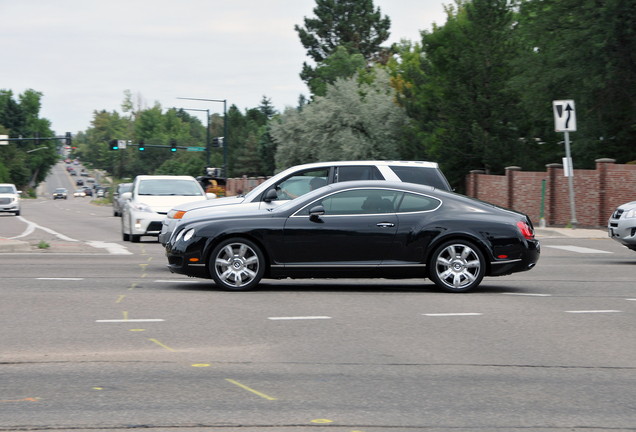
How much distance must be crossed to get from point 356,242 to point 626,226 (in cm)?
678

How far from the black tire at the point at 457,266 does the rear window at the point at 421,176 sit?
2733 mm

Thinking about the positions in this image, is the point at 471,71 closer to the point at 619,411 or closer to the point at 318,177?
the point at 318,177

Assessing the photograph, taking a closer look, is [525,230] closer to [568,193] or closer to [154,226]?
[154,226]

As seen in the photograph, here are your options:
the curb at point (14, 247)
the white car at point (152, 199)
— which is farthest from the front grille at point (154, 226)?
the curb at point (14, 247)

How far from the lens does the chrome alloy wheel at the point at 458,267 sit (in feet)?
35.0

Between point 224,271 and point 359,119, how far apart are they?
45.7m

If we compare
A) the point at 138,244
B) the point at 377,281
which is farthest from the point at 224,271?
the point at 138,244

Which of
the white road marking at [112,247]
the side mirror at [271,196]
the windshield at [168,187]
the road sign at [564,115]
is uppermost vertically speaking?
the road sign at [564,115]

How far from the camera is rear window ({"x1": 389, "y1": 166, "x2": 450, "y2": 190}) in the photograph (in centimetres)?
1334

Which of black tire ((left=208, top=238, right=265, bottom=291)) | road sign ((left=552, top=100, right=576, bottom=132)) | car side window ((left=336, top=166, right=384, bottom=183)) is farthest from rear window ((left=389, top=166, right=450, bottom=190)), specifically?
road sign ((left=552, top=100, right=576, bottom=132))

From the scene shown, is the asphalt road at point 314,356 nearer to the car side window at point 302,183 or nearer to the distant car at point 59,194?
the car side window at point 302,183

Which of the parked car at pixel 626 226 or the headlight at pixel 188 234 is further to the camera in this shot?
the parked car at pixel 626 226

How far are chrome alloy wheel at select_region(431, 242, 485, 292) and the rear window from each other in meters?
2.73

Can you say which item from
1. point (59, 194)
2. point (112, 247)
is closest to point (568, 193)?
point (112, 247)
